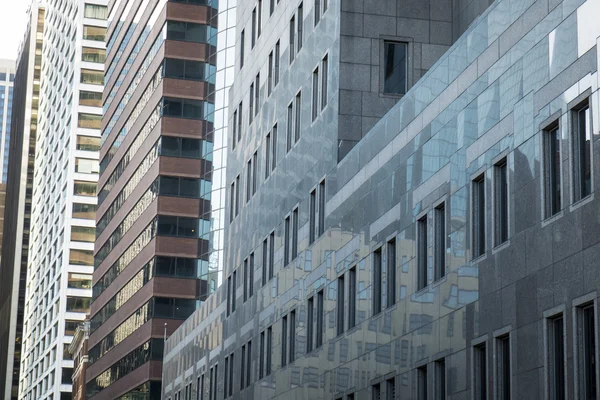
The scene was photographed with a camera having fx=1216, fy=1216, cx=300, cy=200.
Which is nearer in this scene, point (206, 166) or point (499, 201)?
point (499, 201)

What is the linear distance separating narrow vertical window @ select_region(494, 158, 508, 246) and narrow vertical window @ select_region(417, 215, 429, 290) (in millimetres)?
6003

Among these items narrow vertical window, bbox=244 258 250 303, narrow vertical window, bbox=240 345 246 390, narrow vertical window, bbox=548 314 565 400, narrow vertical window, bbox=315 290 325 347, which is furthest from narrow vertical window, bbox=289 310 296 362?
narrow vertical window, bbox=548 314 565 400

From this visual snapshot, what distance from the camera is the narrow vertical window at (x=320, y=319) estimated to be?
49375 mm

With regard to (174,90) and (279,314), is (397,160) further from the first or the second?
(174,90)

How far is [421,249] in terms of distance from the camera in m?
38.4

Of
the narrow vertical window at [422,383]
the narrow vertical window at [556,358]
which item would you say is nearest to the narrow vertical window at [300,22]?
the narrow vertical window at [422,383]

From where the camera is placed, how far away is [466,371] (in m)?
33.3

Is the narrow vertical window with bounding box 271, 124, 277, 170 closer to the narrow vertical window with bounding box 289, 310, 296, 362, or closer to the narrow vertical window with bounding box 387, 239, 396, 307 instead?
the narrow vertical window with bounding box 289, 310, 296, 362

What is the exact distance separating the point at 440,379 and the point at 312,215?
1778cm

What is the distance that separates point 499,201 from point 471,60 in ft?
15.0

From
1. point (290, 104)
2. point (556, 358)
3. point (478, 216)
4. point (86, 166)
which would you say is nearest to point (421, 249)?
point (478, 216)

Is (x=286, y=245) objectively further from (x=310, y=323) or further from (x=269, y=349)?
(x=310, y=323)

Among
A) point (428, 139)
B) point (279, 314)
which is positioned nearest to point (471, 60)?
point (428, 139)

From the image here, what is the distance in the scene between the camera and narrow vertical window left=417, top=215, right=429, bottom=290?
38281 mm
